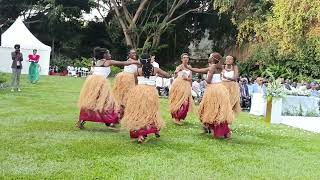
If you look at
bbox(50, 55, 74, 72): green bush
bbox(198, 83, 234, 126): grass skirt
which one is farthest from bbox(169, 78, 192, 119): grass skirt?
bbox(50, 55, 74, 72): green bush

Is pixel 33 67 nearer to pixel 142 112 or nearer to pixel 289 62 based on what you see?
pixel 289 62

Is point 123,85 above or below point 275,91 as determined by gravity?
below

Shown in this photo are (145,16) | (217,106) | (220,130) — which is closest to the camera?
(217,106)

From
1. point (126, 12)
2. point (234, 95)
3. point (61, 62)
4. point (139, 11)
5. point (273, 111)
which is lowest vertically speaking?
point (273, 111)

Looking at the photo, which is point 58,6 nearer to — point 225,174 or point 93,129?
point 93,129

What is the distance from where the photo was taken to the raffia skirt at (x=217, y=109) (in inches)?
327

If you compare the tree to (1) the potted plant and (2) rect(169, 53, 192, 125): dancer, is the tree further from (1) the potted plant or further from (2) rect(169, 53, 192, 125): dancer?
(2) rect(169, 53, 192, 125): dancer

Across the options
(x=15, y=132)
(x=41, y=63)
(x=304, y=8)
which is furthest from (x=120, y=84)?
(x=41, y=63)

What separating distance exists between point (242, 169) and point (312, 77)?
61.8 feet

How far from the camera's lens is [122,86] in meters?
9.57

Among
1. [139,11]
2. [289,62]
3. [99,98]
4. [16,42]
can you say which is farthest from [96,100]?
[139,11]

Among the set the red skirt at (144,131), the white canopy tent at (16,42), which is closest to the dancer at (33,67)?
the white canopy tent at (16,42)

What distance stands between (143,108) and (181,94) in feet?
8.76

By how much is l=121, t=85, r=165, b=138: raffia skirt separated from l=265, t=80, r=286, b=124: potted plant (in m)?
5.84
